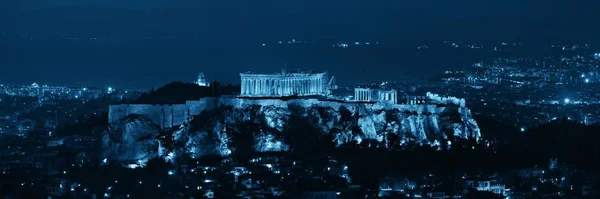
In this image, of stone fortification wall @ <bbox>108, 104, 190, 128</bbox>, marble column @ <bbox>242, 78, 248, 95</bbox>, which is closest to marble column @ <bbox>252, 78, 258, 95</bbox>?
marble column @ <bbox>242, 78, 248, 95</bbox>

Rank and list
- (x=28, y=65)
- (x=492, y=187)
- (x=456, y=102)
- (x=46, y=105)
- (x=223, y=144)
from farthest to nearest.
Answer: (x=28, y=65) < (x=46, y=105) < (x=456, y=102) < (x=223, y=144) < (x=492, y=187)

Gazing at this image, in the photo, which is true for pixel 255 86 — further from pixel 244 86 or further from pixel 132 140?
pixel 132 140

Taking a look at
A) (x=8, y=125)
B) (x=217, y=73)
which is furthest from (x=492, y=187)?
(x=217, y=73)

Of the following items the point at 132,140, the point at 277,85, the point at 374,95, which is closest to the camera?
the point at 132,140

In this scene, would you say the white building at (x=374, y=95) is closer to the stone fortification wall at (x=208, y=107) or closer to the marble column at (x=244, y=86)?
the stone fortification wall at (x=208, y=107)

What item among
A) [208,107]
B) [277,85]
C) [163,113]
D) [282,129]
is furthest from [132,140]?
[277,85]

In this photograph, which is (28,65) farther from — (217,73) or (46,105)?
(46,105)
